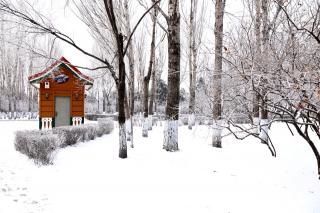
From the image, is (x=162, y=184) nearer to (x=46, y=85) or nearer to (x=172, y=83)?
(x=172, y=83)

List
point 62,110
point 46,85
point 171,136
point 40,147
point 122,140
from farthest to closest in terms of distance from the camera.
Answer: point 62,110 < point 46,85 < point 171,136 < point 122,140 < point 40,147

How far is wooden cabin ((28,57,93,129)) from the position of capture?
12.6 meters

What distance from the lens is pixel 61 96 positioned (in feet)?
42.3

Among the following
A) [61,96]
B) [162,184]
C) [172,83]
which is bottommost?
[162,184]

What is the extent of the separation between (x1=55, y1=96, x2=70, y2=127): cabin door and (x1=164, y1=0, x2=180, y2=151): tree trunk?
6914mm

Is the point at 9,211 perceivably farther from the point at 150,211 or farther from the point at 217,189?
the point at 217,189

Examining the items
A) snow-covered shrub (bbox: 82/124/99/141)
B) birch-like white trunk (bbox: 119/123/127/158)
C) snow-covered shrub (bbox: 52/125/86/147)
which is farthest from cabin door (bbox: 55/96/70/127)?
birch-like white trunk (bbox: 119/123/127/158)

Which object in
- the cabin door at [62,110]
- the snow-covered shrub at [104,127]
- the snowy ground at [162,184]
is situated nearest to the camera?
the snowy ground at [162,184]

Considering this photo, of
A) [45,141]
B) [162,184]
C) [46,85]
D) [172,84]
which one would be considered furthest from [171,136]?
[46,85]

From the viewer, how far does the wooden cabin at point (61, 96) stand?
12.6 m

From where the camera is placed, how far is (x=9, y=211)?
366 cm

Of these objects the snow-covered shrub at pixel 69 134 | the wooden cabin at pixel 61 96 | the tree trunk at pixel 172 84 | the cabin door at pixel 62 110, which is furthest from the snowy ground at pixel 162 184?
the cabin door at pixel 62 110

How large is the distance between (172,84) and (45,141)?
3.51 metres

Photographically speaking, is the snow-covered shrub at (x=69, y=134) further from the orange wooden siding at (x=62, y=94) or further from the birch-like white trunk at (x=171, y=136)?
the orange wooden siding at (x=62, y=94)
